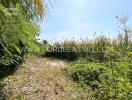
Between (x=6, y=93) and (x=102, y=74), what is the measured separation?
249 cm

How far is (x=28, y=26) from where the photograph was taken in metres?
7.88

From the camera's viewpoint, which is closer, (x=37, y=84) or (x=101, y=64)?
(x=37, y=84)

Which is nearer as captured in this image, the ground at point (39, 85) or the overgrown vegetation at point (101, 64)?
the overgrown vegetation at point (101, 64)

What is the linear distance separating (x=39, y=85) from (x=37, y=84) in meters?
0.10

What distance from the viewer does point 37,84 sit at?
11586 mm

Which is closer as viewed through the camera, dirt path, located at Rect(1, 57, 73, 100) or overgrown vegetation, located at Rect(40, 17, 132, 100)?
overgrown vegetation, located at Rect(40, 17, 132, 100)

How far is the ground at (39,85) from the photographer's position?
11.0 metres

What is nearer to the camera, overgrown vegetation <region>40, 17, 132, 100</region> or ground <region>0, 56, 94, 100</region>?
overgrown vegetation <region>40, 17, 132, 100</region>

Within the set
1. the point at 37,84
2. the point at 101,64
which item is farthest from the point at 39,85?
the point at 101,64

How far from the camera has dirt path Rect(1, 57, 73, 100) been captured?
1102 centimetres

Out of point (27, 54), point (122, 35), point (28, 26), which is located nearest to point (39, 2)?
point (28, 26)

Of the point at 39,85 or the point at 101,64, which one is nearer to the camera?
the point at 39,85

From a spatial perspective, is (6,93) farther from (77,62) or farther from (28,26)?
(28,26)

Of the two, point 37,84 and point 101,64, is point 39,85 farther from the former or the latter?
point 101,64
